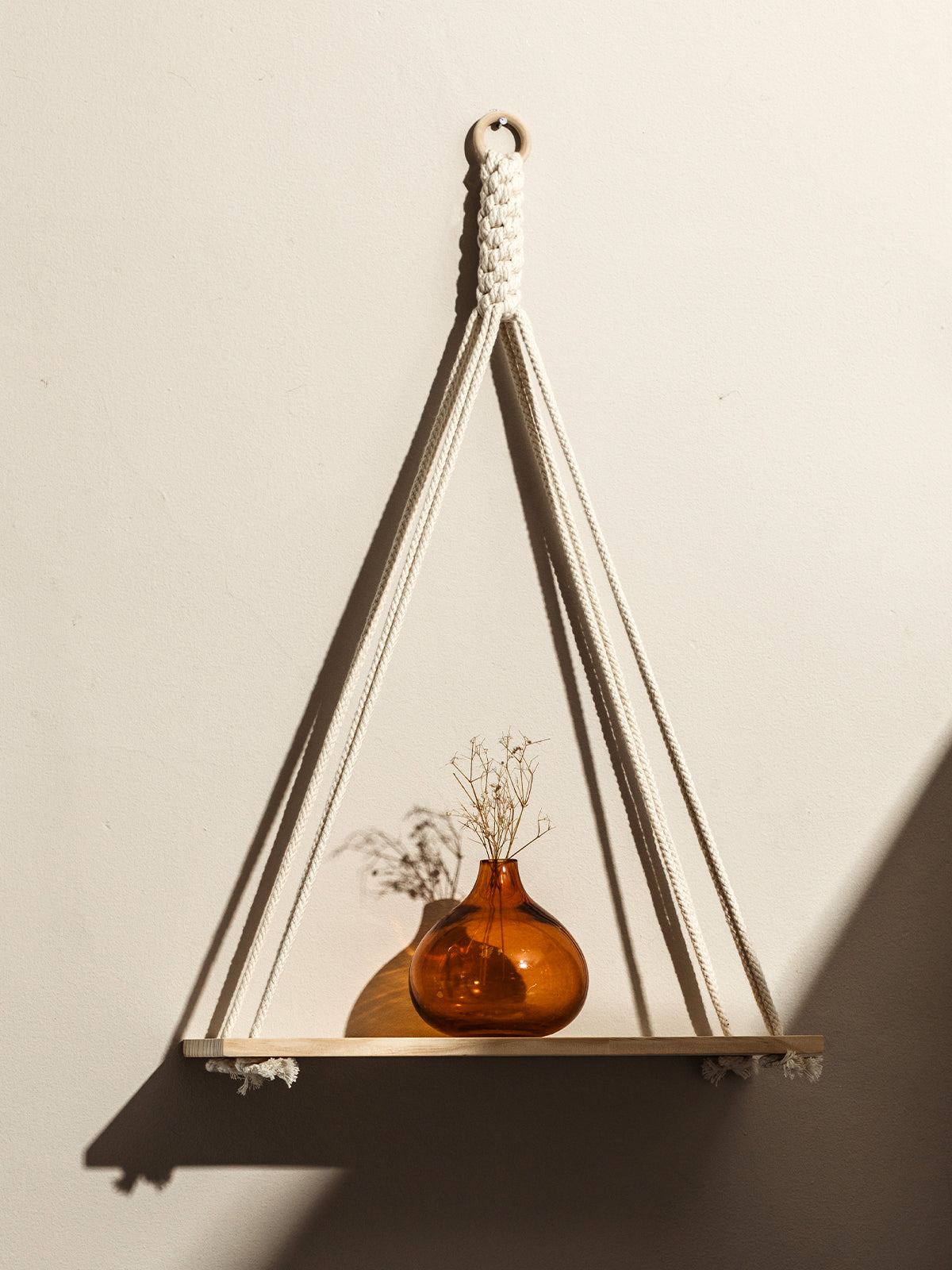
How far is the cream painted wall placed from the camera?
34.5 inches

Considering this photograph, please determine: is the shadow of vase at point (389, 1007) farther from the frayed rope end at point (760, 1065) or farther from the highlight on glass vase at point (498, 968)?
the frayed rope end at point (760, 1065)

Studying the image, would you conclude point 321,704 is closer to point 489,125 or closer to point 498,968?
point 498,968

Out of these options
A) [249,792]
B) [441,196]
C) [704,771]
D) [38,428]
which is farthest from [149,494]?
[704,771]

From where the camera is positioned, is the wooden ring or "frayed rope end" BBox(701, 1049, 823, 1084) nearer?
"frayed rope end" BBox(701, 1049, 823, 1084)

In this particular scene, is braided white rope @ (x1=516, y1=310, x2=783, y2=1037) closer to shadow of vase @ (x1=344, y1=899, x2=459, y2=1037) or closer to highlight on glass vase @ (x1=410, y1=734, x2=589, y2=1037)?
highlight on glass vase @ (x1=410, y1=734, x2=589, y2=1037)

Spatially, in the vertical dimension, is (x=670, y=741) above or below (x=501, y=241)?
below

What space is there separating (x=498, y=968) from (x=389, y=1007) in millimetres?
146

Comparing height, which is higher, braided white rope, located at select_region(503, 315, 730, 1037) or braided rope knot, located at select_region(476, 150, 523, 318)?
braided rope knot, located at select_region(476, 150, 523, 318)

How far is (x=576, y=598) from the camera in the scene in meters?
0.95

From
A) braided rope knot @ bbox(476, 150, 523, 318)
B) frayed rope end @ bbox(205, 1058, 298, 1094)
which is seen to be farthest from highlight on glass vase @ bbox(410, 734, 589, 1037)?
braided rope knot @ bbox(476, 150, 523, 318)

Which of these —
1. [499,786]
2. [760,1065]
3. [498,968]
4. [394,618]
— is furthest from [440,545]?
[760,1065]

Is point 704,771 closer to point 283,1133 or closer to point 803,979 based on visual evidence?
point 803,979

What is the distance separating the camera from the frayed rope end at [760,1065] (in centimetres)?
82

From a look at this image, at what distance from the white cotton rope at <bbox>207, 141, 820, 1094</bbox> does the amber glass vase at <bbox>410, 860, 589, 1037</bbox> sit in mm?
125
